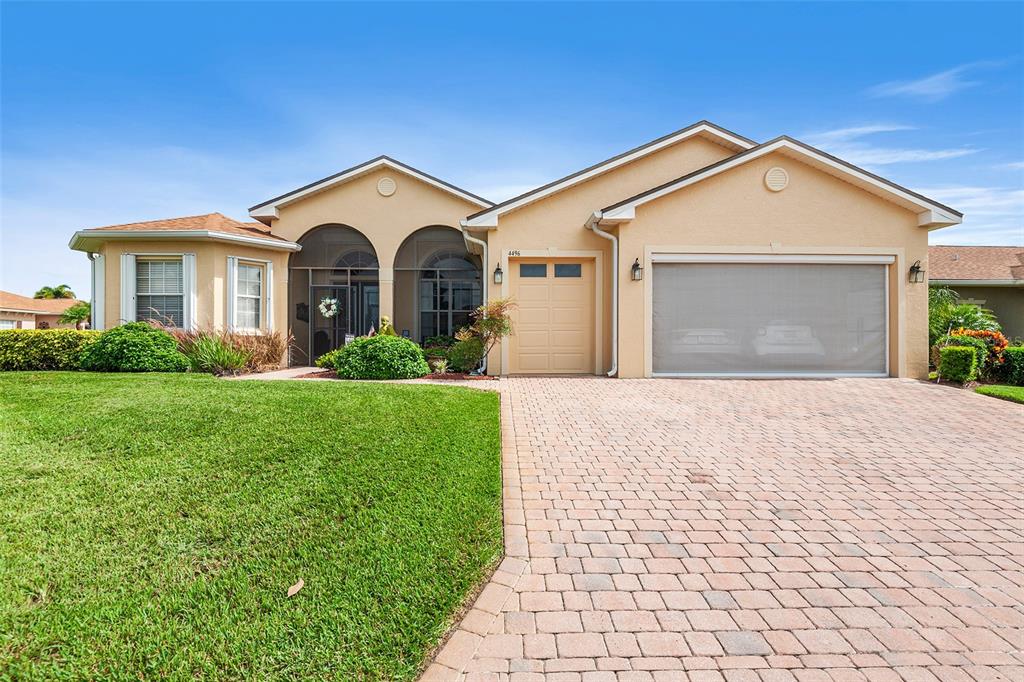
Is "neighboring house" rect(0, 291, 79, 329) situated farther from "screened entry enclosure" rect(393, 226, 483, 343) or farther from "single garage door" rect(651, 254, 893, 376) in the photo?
"single garage door" rect(651, 254, 893, 376)

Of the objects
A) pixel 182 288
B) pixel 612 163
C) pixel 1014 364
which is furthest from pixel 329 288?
pixel 1014 364

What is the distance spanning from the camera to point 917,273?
37.7 ft

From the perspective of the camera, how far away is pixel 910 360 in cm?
1158

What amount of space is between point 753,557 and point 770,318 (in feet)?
32.1

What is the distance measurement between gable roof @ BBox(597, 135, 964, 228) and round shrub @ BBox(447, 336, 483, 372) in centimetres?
421

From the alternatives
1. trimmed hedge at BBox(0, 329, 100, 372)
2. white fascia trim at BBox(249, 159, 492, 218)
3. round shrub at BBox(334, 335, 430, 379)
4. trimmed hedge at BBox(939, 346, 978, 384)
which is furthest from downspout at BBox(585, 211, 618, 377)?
trimmed hedge at BBox(0, 329, 100, 372)

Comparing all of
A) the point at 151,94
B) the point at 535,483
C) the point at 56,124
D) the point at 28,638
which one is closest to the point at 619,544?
the point at 535,483

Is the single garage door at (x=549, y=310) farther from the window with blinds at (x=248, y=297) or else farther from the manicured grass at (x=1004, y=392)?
the manicured grass at (x=1004, y=392)

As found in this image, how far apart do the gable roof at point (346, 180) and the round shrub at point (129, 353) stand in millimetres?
4988

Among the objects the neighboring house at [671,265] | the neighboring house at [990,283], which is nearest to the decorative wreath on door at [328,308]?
the neighboring house at [671,265]

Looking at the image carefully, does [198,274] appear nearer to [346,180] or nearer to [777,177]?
[346,180]

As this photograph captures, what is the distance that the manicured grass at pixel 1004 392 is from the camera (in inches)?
360

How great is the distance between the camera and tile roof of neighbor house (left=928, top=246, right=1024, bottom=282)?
1680 cm

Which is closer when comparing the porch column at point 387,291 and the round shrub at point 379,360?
the round shrub at point 379,360
